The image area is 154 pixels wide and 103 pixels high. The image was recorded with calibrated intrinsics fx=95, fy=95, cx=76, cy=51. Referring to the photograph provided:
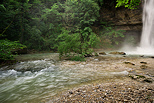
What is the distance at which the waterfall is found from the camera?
755 inches

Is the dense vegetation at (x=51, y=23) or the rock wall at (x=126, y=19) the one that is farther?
the rock wall at (x=126, y=19)

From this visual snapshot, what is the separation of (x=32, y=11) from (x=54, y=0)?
714 cm

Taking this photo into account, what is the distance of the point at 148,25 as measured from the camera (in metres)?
20.2

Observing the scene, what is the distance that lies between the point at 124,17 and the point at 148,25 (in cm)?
515

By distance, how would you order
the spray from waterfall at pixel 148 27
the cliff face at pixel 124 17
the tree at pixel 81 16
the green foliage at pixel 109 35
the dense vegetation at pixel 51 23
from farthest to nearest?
the green foliage at pixel 109 35 < the cliff face at pixel 124 17 < the tree at pixel 81 16 < the spray from waterfall at pixel 148 27 < the dense vegetation at pixel 51 23

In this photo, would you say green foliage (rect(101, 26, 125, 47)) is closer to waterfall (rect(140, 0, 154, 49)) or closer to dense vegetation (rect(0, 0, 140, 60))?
dense vegetation (rect(0, 0, 140, 60))

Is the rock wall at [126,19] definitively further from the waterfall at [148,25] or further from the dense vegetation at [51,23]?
the dense vegetation at [51,23]

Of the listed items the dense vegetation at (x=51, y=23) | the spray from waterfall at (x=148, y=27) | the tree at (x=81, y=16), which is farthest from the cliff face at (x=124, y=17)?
the tree at (x=81, y=16)

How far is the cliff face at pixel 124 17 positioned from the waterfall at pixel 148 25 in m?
0.92

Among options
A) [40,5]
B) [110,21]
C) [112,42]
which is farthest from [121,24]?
[40,5]

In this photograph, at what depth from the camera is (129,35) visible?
24.3 metres

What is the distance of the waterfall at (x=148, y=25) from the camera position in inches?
755

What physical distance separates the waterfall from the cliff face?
92 cm

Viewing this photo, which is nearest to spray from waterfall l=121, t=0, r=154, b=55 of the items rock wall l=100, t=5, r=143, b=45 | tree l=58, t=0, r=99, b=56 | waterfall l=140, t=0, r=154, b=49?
waterfall l=140, t=0, r=154, b=49
